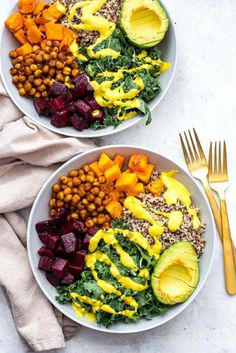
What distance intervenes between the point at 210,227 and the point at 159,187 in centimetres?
32

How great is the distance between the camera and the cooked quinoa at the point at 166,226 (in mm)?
3156

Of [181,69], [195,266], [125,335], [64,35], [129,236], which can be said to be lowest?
[125,335]

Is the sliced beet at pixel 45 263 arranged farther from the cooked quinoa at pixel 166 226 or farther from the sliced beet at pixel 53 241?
the cooked quinoa at pixel 166 226

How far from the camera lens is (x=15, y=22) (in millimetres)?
3275

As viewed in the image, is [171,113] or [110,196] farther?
[171,113]

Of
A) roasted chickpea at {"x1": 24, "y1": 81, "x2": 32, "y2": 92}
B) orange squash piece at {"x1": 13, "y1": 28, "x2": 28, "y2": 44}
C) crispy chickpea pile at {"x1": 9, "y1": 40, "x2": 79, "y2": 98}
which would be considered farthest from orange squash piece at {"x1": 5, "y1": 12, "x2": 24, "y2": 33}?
roasted chickpea at {"x1": 24, "y1": 81, "x2": 32, "y2": 92}

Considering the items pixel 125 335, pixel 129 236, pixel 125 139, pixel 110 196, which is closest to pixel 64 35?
pixel 125 139

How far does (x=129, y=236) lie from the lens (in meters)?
3.14

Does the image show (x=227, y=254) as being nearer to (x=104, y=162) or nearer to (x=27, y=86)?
(x=104, y=162)

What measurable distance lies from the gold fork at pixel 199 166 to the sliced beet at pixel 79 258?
0.72m

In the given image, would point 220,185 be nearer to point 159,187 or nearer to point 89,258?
point 159,187

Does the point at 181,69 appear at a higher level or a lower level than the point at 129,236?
higher

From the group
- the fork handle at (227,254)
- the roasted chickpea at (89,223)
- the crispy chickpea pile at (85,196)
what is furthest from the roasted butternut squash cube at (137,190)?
the fork handle at (227,254)

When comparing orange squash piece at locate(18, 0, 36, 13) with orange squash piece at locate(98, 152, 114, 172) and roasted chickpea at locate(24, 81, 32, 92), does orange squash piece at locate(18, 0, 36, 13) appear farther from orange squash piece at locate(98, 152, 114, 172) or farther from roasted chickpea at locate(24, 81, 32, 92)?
orange squash piece at locate(98, 152, 114, 172)
